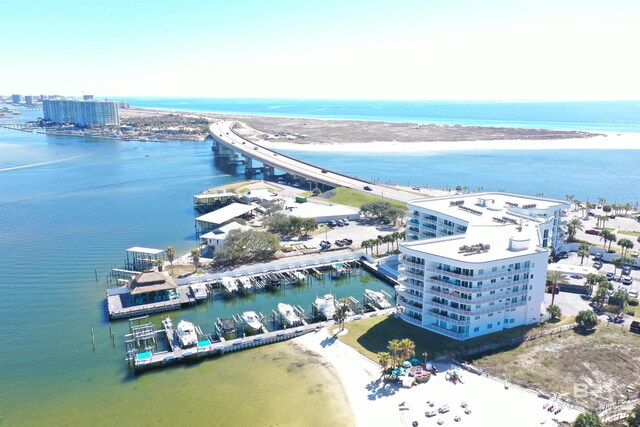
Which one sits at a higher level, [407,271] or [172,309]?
[407,271]

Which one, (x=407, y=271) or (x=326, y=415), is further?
(x=407, y=271)

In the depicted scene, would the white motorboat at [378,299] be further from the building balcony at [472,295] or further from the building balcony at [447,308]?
the building balcony at [472,295]

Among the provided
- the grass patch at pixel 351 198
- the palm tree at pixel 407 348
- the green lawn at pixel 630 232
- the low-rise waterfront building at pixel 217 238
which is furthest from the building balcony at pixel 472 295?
the grass patch at pixel 351 198

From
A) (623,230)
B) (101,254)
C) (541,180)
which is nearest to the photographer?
(101,254)

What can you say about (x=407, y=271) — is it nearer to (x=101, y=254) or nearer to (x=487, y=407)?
(x=487, y=407)

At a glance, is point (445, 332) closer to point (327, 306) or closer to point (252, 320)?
point (327, 306)

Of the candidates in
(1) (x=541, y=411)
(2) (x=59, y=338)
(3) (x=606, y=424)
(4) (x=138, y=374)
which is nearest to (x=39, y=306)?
(2) (x=59, y=338)

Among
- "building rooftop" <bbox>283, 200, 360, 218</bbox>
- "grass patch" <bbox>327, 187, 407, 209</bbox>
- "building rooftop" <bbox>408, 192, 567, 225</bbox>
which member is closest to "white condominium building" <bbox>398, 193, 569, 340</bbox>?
"building rooftop" <bbox>408, 192, 567, 225</bbox>

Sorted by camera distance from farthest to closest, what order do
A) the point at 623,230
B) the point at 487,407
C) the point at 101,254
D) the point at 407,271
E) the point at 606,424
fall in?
the point at 623,230, the point at 101,254, the point at 407,271, the point at 487,407, the point at 606,424

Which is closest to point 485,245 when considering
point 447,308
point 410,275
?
point 447,308
